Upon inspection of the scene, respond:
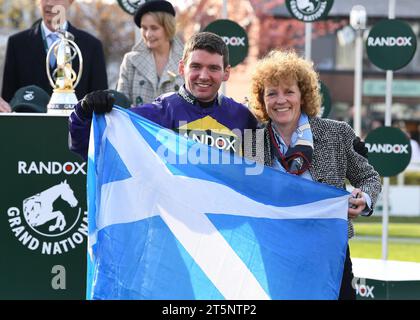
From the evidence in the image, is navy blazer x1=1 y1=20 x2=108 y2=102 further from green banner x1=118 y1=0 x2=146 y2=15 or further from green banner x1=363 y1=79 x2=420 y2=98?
green banner x1=363 y1=79 x2=420 y2=98

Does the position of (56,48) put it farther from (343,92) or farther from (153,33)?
(343,92)

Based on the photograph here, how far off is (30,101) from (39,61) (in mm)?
962

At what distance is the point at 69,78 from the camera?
272 inches

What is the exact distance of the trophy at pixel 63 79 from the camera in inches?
265

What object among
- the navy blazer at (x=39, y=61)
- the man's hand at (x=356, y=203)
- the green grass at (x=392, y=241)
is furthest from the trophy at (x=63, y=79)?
the green grass at (x=392, y=241)

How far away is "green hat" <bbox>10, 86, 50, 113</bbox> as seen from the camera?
7078 mm

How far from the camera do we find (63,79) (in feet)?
22.6

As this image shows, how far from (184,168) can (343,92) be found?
126ft

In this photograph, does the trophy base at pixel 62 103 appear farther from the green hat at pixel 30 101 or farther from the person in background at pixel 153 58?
the person in background at pixel 153 58

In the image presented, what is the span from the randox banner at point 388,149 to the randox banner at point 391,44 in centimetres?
67

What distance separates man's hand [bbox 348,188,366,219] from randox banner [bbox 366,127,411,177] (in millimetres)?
5702

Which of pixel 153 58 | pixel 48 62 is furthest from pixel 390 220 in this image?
pixel 48 62
